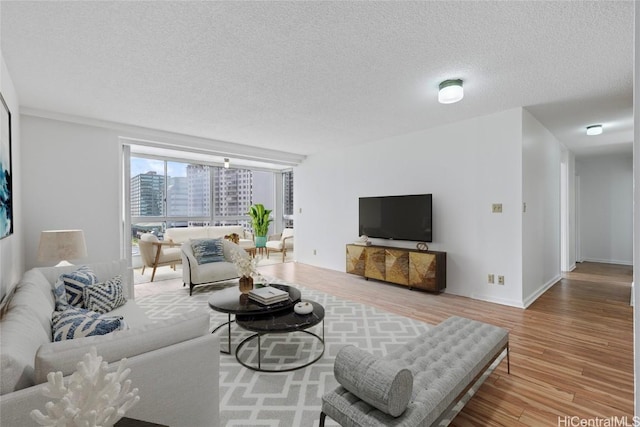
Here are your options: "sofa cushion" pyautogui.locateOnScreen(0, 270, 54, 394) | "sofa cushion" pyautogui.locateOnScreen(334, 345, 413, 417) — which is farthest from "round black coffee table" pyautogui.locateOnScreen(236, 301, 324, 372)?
"sofa cushion" pyautogui.locateOnScreen(0, 270, 54, 394)

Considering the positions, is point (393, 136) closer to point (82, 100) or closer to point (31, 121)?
point (82, 100)

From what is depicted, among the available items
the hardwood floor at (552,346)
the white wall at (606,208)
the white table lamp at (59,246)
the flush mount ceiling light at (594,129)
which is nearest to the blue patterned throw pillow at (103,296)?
the white table lamp at (59,246)

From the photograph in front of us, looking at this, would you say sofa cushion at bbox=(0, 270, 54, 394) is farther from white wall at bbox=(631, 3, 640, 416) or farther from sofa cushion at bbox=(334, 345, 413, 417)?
white wall at bbox=(631, 3, 640, 416)

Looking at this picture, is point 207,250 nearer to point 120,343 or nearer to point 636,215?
point 120,343

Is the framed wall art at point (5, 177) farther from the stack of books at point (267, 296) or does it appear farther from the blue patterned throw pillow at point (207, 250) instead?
the blue patterned throw pillow at point (207, 250)

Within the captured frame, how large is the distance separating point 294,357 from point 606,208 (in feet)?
26.5

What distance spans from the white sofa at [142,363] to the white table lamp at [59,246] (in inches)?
64.9

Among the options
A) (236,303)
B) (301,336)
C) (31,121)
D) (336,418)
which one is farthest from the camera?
(31,121)

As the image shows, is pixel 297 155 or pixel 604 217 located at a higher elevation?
pixel 297 155

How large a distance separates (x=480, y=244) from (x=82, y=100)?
5.23 m

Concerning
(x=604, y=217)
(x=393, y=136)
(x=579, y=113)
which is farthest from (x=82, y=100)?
(x=604, y=217)

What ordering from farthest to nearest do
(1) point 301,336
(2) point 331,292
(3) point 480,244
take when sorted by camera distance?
(2) point 331,292, (3) point 480,244, (1) point 301,336

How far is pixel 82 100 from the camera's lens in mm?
3371

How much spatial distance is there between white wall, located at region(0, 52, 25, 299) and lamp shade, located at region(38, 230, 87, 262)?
22cm
